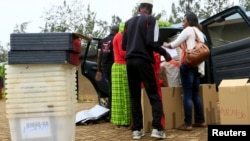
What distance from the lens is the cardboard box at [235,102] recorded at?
13.8ft

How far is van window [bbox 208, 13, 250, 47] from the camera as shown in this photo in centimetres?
626

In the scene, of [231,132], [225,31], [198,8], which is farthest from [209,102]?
[198,8]

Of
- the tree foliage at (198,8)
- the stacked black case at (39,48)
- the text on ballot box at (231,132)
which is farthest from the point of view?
the tree foliage at (198,8)

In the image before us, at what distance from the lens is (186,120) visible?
5449 millimetres

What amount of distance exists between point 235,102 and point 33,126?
213 centimetres

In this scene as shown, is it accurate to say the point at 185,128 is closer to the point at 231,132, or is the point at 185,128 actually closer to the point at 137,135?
the point at 137,135

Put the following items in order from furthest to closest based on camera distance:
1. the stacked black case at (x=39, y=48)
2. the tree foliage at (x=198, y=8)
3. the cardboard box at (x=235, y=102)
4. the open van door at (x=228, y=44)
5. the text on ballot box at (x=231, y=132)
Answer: the tree foliage at (x=198, y=8), the open van door at (x=228, y=44), the cardboard box at (x=235, y=102), the stacked black case at (x=39, y=48), the text on ballot box at (x=231, y=132)

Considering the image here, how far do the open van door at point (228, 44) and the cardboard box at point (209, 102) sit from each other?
437 millimetres

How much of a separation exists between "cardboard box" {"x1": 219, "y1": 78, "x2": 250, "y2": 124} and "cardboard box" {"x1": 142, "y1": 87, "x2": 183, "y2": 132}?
122 centimetres

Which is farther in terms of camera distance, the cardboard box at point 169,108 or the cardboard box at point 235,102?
the cardboard box at point 169,108

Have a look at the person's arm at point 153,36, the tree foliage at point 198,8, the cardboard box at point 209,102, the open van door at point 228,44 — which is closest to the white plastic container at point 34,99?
the person's arm at point 153,36

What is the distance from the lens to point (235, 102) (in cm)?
430

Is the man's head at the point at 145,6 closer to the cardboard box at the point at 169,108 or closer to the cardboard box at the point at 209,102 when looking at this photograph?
the cardboard box at the point at 169,108

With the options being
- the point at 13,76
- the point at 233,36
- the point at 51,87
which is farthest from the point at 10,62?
the point at 233,36
